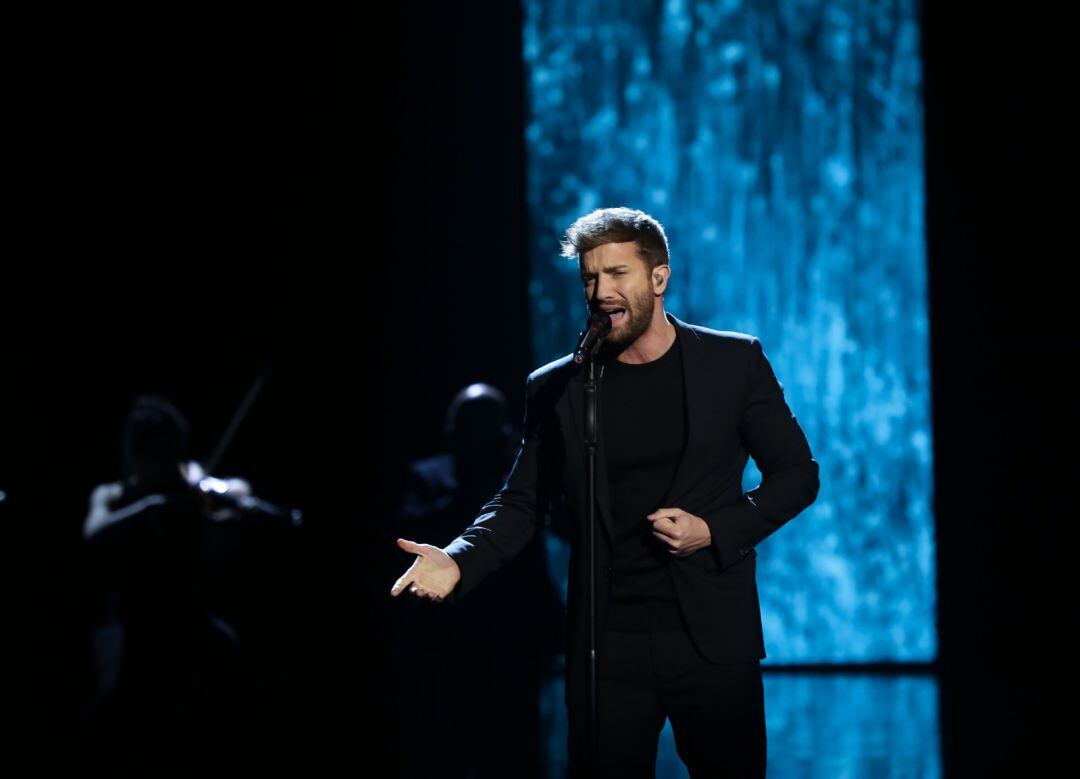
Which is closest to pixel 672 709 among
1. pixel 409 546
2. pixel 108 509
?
pixel 409 546

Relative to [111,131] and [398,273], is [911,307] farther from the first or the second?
[111,131]

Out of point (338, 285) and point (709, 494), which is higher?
point (338, 285)

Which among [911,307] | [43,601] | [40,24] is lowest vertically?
[43,601]

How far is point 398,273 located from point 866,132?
2.60m

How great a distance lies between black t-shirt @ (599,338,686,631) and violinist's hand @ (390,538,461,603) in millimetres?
342

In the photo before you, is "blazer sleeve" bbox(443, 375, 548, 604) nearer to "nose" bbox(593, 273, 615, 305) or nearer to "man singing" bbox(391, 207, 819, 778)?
"man singing" bbox(391, 207, 819, 778)

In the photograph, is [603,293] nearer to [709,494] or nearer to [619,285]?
[619,285]

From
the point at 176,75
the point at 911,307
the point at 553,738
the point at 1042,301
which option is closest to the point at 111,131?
the point at 176,75

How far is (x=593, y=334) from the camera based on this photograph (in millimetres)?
2363

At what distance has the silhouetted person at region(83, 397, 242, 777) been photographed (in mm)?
4070

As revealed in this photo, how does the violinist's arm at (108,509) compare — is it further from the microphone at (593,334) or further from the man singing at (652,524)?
the microphone at (593,334)

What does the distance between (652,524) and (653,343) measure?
42 cm

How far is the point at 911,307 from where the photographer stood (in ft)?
20.9

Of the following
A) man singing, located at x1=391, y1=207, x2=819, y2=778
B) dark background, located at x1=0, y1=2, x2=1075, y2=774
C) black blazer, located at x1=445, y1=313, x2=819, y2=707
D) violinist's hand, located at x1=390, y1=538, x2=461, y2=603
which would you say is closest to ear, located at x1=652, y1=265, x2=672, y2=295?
man singing, located at x1=391, y1=207, x2=819, y2=778
